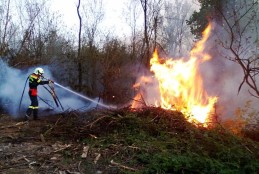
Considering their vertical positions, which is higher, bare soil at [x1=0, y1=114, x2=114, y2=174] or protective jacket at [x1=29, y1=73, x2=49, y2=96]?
protective jacket at [x1=29, y1=73, x2=49, y2=96]

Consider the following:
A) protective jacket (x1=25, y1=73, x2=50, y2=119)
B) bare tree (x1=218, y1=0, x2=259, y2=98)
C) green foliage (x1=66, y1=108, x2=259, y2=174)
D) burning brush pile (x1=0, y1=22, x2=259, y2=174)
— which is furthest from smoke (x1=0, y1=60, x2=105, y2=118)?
bare tree (x1=218, y1=0, x2=259, y2=98)

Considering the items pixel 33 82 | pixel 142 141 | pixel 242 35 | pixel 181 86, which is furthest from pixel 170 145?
pixel 242 35

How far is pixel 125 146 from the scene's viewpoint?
→ 8031mm

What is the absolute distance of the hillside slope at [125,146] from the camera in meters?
6.77

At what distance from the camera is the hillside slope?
6.77m

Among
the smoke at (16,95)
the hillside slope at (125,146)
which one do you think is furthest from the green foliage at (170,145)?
the smoke at (16,95)

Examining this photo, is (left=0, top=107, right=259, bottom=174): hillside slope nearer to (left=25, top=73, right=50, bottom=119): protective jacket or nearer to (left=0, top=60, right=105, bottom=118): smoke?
(left=25, top=73, right=50, bottom=119): protective jacket

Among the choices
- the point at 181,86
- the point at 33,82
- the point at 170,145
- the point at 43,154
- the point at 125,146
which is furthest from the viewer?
the point at 181,86

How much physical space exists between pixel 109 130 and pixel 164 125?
1841 millimetres

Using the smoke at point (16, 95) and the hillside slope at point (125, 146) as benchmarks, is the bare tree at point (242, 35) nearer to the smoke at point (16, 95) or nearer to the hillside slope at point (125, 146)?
the hillside slope at point (125, 146)

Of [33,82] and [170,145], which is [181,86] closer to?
[170,145]

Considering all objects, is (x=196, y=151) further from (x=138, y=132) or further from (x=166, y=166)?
(x=138, y=132)

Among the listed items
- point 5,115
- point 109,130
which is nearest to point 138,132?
point 109,130

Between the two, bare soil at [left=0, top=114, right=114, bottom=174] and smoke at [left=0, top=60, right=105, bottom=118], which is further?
smoke at [left=0, top=60, right=105, bottom=118]
